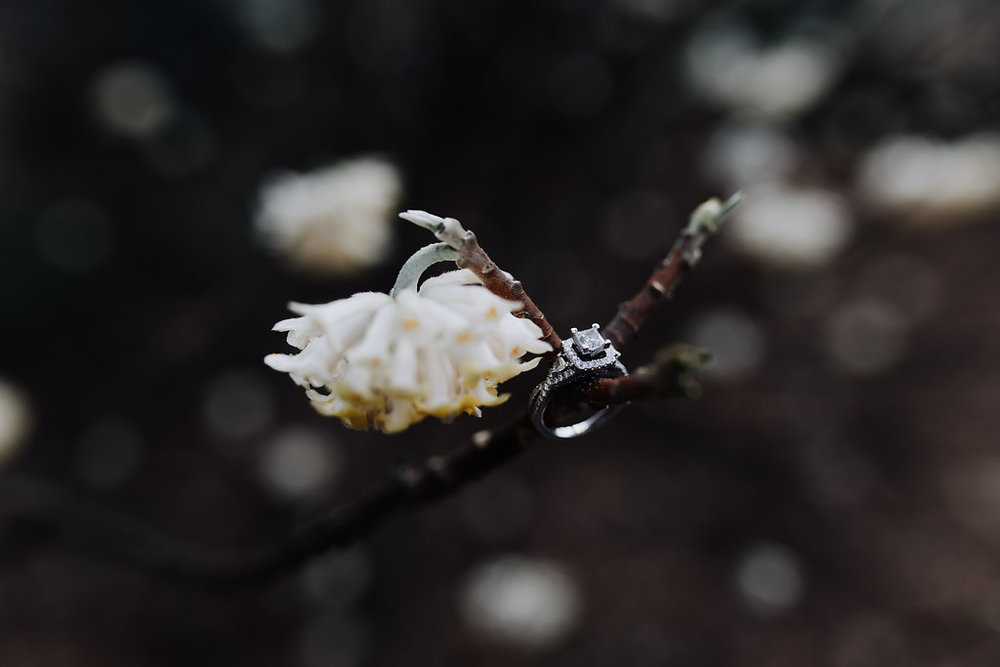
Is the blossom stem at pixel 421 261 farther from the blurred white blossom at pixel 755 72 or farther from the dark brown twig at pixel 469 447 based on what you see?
the blurred white blossom at pixel 755 72

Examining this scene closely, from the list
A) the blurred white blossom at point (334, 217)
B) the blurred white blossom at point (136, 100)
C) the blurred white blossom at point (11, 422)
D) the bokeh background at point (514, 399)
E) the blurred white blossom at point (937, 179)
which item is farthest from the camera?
the blurred white blossom at point (136, 100)

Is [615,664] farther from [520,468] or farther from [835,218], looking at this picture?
[835,218]

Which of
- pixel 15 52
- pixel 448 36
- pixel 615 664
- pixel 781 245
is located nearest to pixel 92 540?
pixel 615 664

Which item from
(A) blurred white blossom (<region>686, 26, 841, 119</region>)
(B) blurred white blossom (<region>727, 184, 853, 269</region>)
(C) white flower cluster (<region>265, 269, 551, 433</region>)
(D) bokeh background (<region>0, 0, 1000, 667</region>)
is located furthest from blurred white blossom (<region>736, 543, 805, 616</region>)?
(C) white flower cluster (<region>265, 269, 551, 433</region>)

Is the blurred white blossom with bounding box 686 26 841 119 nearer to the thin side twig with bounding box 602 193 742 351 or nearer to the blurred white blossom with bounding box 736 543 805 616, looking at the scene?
the blurred white blossom with bounding box 736 543 805 616

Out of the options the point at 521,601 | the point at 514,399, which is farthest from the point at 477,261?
the point at 521,601

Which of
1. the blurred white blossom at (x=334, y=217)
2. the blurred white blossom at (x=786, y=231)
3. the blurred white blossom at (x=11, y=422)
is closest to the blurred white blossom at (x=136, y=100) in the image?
the blurred white blossom at (x=11, y=422)
